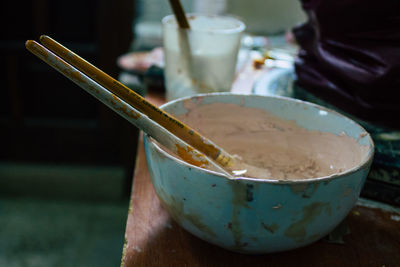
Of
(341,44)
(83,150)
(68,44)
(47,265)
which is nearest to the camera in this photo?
(341,44)

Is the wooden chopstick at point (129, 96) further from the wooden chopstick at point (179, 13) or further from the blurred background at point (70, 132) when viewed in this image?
the blurred background at point (70, 132)

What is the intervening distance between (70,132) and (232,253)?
1.71 m

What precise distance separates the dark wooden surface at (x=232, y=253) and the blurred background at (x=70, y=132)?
1120 millimetres

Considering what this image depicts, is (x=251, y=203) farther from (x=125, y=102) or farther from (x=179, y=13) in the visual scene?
(x=179, y=13)

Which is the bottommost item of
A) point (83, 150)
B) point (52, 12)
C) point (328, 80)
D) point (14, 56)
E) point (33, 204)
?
point (33, 204)

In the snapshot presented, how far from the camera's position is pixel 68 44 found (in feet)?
6.27

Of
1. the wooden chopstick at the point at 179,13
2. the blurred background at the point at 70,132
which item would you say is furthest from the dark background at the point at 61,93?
the wooden chopstick at the point at 179,13

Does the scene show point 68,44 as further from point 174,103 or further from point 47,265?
point 174,103

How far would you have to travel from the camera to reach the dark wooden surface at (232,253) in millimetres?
Answer: 482

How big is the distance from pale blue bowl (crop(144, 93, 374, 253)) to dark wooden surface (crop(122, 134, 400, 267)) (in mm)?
35

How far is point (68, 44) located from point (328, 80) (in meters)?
1.47

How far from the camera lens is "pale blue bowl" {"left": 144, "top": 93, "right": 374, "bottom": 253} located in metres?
0.41

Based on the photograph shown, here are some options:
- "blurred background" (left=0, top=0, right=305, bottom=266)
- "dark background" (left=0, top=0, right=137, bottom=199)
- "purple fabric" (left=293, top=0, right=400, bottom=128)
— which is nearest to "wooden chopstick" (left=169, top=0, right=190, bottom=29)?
"purple fabric" (left=293, top=0, right=400, bottom=128)

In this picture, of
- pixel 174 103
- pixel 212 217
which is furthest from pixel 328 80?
pixel 212 217
